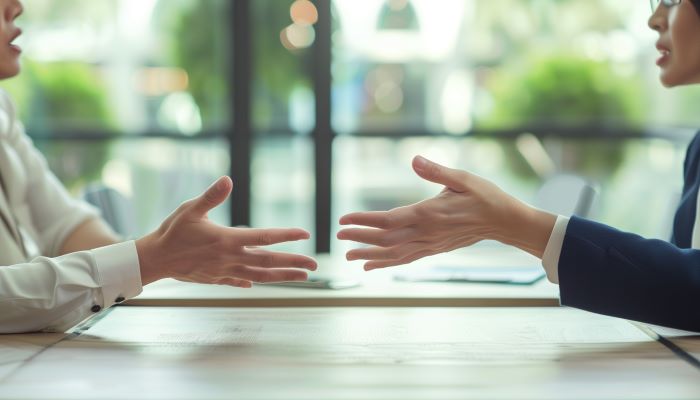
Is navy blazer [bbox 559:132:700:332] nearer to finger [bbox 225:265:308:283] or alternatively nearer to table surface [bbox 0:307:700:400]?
table surface [bbox 0:307:700:400]

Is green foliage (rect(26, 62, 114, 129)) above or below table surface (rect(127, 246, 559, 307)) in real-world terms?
above

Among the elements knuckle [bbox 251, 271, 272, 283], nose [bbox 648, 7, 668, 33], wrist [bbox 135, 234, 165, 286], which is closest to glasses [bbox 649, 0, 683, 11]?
nose [bbox 648, 7, 668, 33]

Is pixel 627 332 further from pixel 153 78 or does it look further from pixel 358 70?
pixel 153 78

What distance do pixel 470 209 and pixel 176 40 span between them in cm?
349

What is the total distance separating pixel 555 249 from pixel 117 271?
0.80 meters

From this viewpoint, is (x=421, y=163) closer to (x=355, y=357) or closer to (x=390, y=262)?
Result: (x=390, y=262)

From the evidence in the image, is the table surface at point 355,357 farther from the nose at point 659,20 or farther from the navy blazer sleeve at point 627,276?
the nose at point 659,20

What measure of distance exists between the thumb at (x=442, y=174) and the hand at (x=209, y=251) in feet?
0.80

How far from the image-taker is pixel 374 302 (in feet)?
5.82

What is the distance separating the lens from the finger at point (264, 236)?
5.10 ft

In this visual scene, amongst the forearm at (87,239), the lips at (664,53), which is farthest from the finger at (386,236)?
the forearm at (87,239)

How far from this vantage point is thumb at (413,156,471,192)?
1588mm

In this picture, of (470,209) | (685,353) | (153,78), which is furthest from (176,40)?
(685,353)

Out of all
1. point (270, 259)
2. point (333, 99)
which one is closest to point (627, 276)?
point (270, 259)
